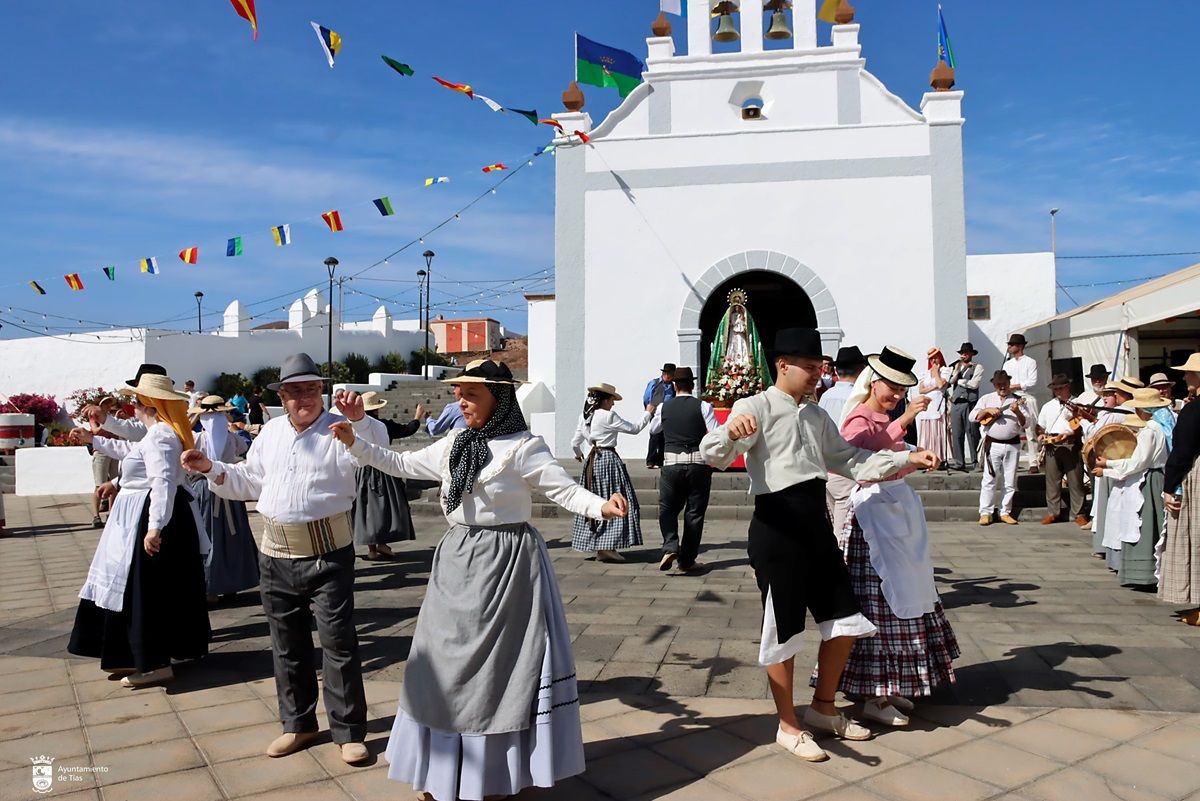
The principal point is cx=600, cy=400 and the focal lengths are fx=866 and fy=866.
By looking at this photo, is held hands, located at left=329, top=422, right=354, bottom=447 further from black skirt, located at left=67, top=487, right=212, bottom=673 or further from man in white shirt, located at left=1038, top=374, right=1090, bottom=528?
man in white shirt, located at left=1038, top=374, right=1090, bottom=528

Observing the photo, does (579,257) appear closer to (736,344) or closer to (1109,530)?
(736,344)

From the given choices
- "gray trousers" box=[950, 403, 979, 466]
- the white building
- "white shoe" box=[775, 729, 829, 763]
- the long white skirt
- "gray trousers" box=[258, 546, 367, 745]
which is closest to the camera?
the long white skirt

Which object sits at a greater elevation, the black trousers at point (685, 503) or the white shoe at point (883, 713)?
the black trousers at point (685, 503)

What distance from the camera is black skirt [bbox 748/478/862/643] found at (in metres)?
3.61

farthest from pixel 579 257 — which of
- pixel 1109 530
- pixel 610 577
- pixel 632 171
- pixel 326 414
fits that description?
pixel 326 414

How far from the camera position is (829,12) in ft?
44.5

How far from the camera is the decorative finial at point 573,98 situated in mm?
14047

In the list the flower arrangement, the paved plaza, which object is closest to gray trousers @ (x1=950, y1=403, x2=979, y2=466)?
the flower arrangement

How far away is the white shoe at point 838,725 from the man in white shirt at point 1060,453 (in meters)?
7.18

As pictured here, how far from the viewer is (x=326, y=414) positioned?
13.3 feet

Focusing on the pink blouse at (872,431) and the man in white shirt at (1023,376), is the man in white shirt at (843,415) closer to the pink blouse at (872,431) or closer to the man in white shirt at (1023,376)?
the pink blouse at (872,431)

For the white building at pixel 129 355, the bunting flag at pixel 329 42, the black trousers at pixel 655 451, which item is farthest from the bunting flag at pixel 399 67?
the white building at pixel 129 355

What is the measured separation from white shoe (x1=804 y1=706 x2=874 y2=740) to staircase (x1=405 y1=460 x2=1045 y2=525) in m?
6.65

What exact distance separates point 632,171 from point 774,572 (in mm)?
11136
